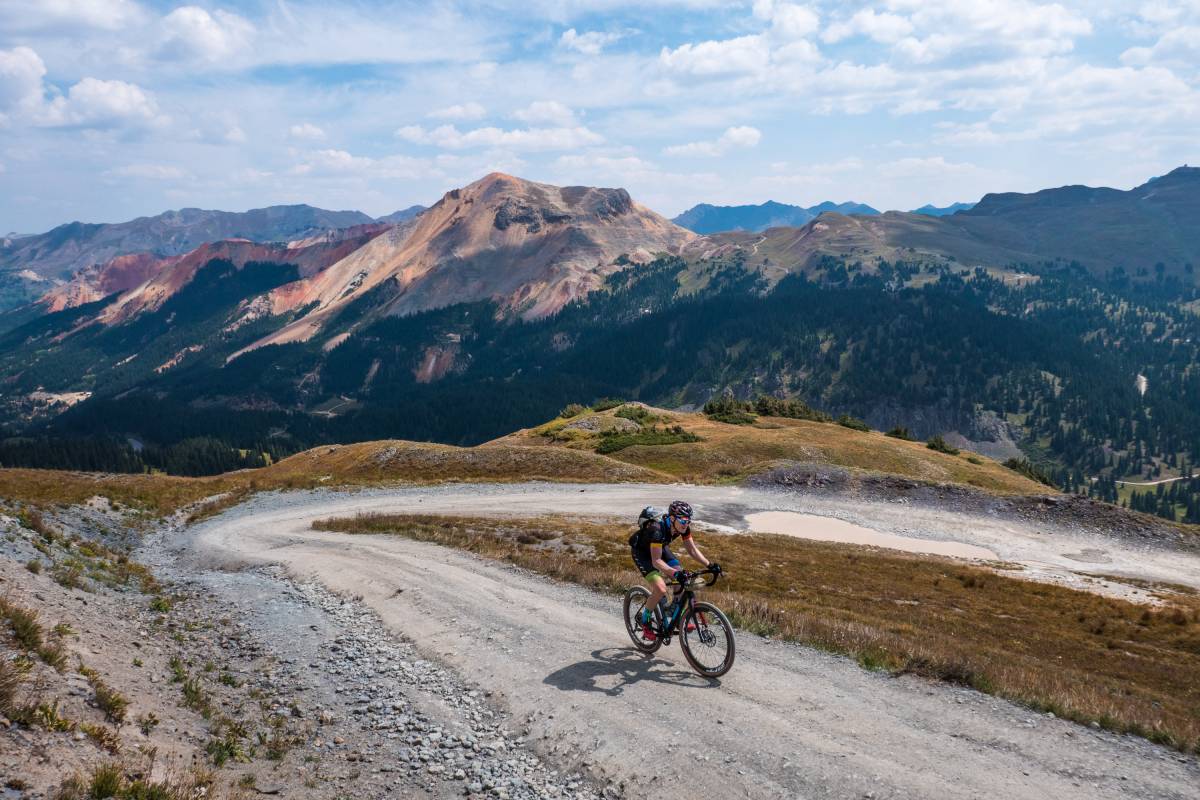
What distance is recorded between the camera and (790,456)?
62.0 meters

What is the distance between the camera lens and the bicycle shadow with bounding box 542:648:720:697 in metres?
13.8

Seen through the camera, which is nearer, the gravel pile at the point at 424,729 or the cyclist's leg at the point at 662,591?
the gravel pile at the point at 424,729

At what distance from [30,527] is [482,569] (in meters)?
18.3

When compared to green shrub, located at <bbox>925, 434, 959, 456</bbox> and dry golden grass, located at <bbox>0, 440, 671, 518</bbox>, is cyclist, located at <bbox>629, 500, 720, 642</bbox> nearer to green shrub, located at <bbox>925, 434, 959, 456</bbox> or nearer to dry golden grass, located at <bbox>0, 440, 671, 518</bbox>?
dry golden grass, located at <bbox>0, 440, 671, 518</bbox>

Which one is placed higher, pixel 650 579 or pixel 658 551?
pixel 658 551

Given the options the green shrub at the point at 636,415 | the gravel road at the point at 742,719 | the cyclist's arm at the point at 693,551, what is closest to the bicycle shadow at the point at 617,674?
the gravel road at the point at 742,719

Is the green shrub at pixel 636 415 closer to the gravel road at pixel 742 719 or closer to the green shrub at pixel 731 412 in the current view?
the green shrub at pixel 731 412

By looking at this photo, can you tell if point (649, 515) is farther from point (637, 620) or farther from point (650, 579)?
point (637, 620)

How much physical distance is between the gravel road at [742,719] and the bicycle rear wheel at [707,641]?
1.13ft

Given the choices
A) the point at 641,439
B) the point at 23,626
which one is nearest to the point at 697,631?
the point at 23,626

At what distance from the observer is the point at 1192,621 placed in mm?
25938

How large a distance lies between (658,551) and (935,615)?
15595mm

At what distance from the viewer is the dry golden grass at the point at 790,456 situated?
5847 centimetres

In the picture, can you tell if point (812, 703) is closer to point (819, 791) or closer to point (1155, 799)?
point (819, 791)
